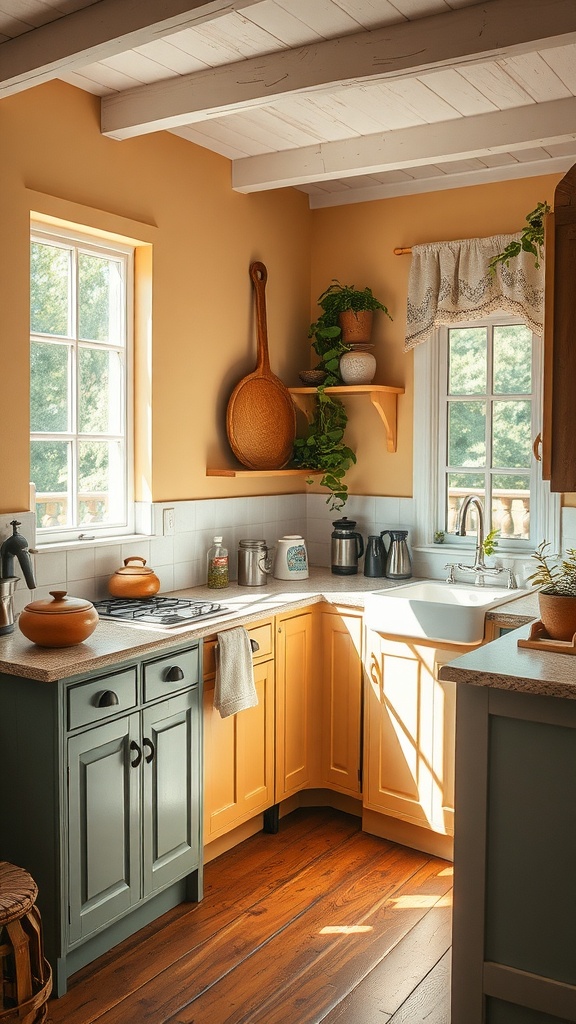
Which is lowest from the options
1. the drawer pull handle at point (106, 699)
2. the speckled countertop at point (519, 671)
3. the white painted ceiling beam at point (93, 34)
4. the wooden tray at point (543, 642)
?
the drawer pull handle at point (106, 699)

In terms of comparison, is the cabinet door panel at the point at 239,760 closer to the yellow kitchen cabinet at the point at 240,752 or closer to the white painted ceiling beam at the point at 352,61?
the yellow kitchen cabinet at the point at 240,752

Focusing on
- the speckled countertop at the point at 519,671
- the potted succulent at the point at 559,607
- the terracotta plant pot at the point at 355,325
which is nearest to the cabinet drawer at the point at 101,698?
the speckled countertop at the point at 519,671

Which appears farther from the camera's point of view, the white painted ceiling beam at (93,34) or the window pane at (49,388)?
the window pane at (49,388)

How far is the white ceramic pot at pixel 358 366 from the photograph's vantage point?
4062 mm

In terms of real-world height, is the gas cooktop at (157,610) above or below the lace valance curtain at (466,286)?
below

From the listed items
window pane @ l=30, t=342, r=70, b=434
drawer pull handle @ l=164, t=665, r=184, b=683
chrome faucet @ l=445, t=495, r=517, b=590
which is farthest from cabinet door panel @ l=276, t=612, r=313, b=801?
window pane @ l=30, t=342, r=70, b=434

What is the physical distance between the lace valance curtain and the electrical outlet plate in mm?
1337

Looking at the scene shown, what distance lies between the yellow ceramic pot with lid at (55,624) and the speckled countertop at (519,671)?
107 centimetres

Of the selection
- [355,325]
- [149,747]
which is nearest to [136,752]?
[149,747]

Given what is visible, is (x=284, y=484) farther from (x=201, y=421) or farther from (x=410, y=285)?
Result: (x=410, y=285)

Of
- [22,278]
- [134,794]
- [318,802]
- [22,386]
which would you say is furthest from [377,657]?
[22,278]

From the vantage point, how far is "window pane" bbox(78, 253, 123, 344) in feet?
10.8

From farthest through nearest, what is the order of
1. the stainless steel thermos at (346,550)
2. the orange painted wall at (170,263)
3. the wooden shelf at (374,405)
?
the stainless steel thermos at (346,550)
the wooden shelf at (374,405)
the orange painted wall at (170,263)

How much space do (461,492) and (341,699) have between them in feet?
3.63
